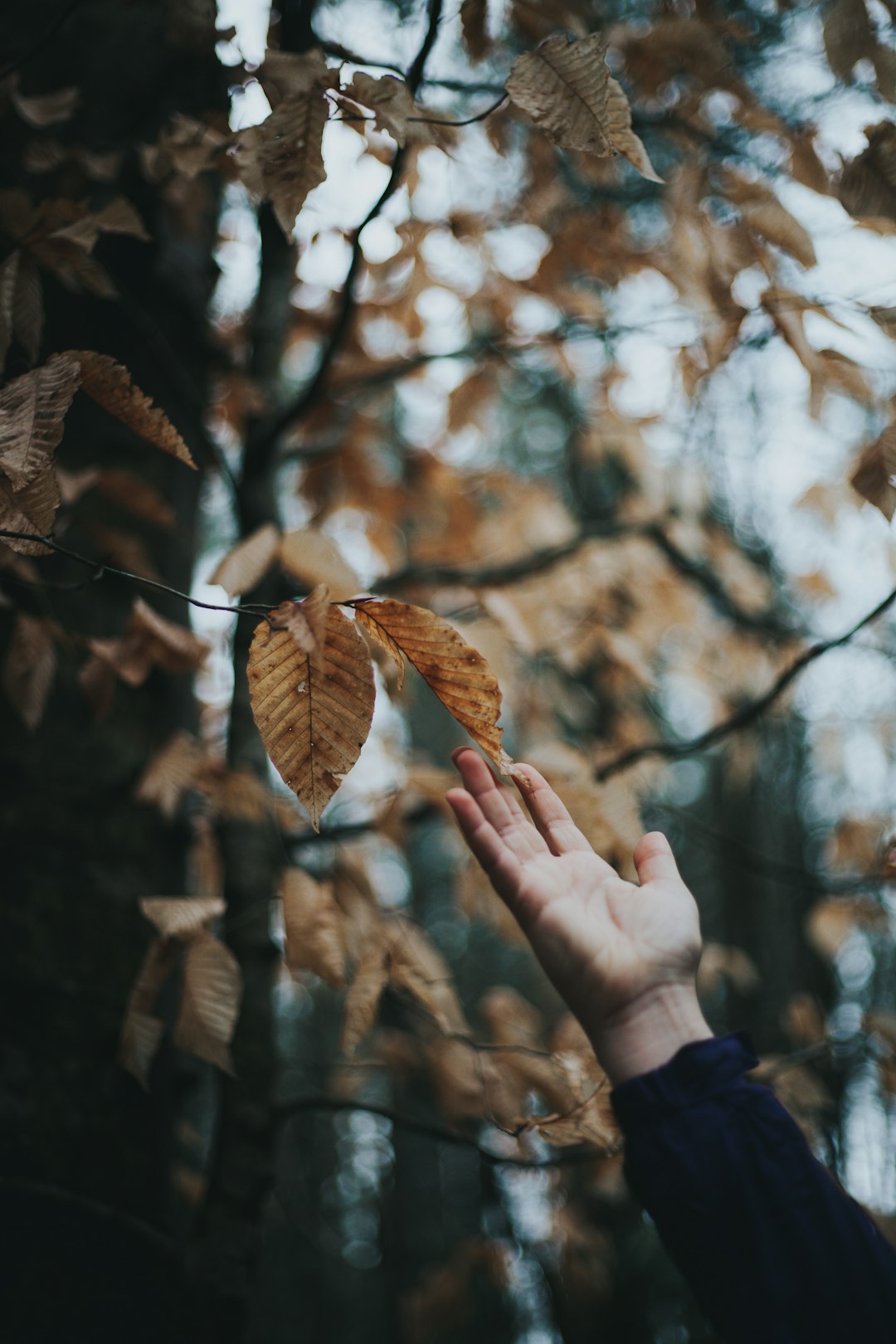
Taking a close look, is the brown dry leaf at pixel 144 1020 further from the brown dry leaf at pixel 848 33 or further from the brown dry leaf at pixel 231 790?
the brown dry leaf at pixel 848 33

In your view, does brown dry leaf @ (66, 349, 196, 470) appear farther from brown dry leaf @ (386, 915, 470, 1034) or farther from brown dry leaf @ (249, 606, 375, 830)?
brown dry leaf @ (386, 915, 470, 1034)

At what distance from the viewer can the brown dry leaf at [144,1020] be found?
0.77 m

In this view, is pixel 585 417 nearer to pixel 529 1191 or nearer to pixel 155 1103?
pixel 155 1103

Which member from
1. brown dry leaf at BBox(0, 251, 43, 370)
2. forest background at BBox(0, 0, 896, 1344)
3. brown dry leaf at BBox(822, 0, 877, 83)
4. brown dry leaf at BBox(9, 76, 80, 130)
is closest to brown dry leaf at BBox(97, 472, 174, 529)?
forest background at BBox(0, 0, 896, 1344)

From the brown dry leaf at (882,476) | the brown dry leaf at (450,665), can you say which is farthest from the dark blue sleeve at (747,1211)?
the brown dry leaf at (882,476)

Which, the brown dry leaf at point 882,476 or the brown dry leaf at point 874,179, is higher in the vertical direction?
the brown dry leaf at point 874,179

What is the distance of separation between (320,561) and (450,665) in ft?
1.18

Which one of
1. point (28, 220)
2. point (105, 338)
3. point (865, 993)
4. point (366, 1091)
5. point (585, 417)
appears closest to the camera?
point (28, 220)

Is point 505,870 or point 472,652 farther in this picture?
point 505,870

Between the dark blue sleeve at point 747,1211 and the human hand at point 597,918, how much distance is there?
3cm

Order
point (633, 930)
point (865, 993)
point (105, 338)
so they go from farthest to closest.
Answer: point (865, 993), point (105, 338), point (633, 930)

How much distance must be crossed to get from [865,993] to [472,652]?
132 inches

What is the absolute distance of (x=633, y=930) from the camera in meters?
0.67

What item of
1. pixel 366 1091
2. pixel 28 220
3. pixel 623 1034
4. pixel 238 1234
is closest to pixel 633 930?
pixel 623 1034
